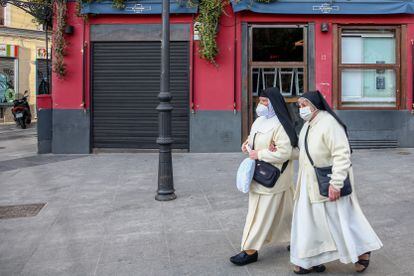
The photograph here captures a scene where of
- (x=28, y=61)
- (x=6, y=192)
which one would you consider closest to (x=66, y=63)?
(x=6, y=192)

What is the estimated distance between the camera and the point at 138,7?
1166 cm

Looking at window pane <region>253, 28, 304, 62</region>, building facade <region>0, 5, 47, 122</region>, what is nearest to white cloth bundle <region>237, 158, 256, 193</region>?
window pane <region>253, 28, 304, 62</region>

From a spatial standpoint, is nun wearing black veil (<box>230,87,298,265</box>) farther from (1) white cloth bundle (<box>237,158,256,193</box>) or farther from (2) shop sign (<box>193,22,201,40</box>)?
(2) shop sign (<box>193,22,201,40</box>)

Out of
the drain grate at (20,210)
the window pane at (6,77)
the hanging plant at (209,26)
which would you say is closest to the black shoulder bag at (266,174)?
the drain grate at (20,210)

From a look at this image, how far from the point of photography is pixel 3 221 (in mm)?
6176

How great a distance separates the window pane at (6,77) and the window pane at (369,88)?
58.1 feet

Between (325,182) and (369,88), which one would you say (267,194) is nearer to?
(325,182)

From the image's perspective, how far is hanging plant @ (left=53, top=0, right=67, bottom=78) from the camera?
1169cm

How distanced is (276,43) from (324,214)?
8.73 m

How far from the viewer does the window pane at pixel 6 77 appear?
2380cm

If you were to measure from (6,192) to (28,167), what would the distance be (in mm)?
2422

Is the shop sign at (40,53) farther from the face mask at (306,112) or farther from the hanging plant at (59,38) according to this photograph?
the face mask at (306,112)

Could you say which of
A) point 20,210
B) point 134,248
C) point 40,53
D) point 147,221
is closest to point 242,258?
point 134,248

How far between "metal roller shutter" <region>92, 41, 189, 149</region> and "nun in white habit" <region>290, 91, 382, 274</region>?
8.09 metres
